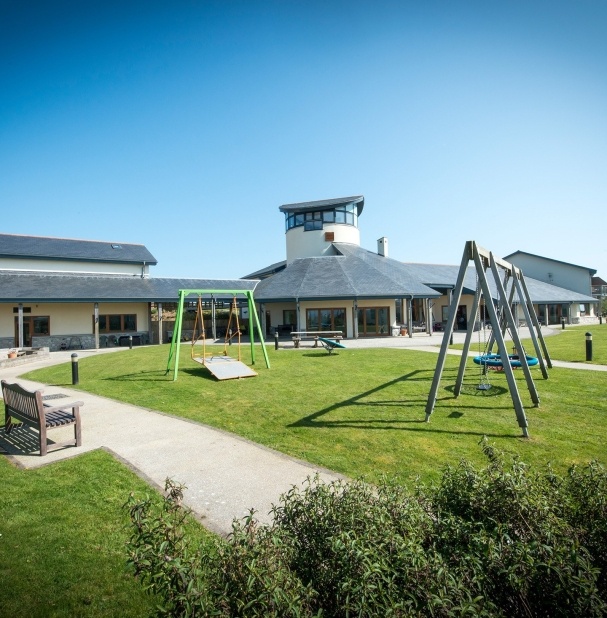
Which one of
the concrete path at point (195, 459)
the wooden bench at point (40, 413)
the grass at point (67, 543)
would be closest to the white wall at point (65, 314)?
the concrete path at point (195, 459)

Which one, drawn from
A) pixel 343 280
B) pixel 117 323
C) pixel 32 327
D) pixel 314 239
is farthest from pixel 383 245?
pixel 32 327

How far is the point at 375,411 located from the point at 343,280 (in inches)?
849

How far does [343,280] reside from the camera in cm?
2997

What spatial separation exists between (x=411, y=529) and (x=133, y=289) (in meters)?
30.7

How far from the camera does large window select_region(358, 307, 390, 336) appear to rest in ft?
96.6

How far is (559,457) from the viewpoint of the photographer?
5.99 m

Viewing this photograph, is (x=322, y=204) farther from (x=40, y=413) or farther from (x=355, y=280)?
(x=40, y=413)

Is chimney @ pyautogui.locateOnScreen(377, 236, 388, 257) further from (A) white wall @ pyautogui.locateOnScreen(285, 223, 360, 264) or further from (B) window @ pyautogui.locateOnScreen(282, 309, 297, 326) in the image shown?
(B) window @ pyautogui.locateOnScreen(282, 309, 297, 326)

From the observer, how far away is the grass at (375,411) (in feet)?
20.6

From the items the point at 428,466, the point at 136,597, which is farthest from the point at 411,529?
the point at 428,466

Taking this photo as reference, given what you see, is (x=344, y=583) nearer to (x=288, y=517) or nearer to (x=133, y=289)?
(x=288, y=517)

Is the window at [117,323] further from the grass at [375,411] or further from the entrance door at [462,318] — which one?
the entrance door at [462,318]

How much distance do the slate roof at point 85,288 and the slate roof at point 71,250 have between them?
462 centimetres

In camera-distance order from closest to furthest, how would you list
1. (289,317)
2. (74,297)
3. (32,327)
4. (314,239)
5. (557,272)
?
(74,297) → (32,327) → (289,317) → (314,239) → (557,272)
